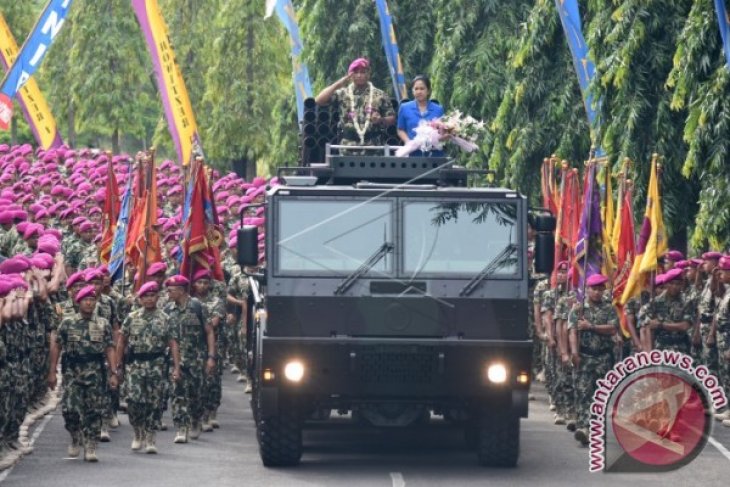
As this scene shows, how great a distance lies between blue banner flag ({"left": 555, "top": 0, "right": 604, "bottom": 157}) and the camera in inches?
1142

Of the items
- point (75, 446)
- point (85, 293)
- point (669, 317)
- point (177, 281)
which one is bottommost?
point (75, 446)

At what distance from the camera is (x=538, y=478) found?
19.1m

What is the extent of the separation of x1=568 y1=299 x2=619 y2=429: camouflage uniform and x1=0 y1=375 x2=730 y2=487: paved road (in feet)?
1.61

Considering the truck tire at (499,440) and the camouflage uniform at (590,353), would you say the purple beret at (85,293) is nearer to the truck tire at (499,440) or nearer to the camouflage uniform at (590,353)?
the truck tire at (499,440)

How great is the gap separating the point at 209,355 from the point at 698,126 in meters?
7.07

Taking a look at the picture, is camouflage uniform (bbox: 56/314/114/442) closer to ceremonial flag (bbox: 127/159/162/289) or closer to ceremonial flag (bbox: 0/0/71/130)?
ceremonial flag (bbox: 127/159/162/289)

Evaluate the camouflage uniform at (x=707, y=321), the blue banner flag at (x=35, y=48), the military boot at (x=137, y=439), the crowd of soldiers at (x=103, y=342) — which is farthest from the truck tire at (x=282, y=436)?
the blue banner flag at (x=35, y=48)

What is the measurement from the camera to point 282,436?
19.6m

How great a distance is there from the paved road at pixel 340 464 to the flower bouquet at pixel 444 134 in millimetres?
2971

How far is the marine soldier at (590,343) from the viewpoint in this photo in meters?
21.8

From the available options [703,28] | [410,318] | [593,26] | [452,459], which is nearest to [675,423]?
[452,459]

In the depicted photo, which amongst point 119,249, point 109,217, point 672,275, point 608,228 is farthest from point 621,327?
point 109,217

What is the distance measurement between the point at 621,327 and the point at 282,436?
211 inches

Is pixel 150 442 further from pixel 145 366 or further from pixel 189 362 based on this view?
pixel 189 362
